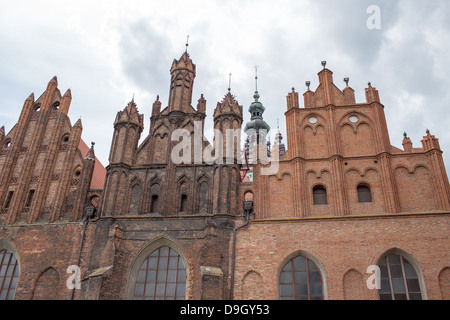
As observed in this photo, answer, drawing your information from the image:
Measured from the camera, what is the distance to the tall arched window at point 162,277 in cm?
1670

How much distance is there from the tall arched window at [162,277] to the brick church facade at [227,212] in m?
0.05

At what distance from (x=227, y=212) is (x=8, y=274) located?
10.2 metres

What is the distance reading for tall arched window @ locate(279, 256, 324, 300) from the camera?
15836 mm

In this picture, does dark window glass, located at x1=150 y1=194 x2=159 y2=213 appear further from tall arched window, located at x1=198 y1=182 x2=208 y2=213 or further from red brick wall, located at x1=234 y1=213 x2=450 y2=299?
red brick wall, located at x1=234 y1=213 x2=450 y2=299

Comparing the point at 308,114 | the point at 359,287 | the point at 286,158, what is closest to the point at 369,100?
the point at 308,114

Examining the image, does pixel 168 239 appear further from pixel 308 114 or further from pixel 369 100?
pixel 369 100

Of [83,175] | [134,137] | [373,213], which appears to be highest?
[134,137]

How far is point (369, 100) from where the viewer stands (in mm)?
19750

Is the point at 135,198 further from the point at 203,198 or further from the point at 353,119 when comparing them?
the point at 353,119

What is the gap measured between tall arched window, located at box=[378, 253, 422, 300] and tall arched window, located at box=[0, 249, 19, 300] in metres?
15.3

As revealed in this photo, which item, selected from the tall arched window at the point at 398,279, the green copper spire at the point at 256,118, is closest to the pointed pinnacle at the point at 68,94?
the tall arched window at the point at 398,279

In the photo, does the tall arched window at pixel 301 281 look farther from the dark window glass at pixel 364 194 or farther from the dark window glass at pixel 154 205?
the dark window glass at pixel 154 205

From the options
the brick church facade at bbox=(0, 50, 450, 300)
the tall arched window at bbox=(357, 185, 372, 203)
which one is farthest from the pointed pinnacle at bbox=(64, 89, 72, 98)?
the tall arched window at bbox=(357, 185, 372, 203)
